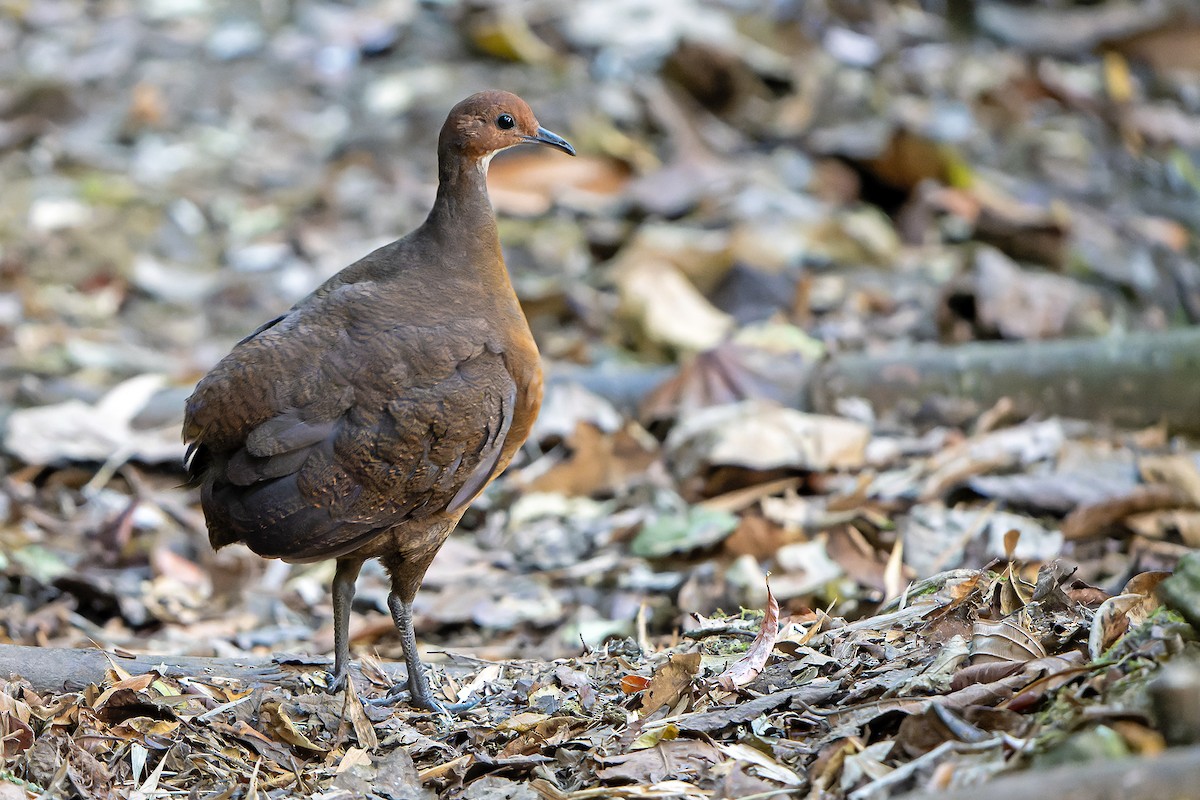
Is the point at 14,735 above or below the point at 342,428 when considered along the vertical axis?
below

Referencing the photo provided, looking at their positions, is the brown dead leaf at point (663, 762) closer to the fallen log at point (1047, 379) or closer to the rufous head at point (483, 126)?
the rufous head at point (483, 126)

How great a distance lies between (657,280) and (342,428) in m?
3.73

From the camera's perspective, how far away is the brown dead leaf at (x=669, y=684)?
A: 145 inches

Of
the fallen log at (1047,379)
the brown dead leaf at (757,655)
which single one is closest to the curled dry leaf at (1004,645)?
the brown dead leaf at (757,655)

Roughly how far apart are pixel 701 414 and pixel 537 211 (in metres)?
3.06

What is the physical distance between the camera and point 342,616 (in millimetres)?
4320

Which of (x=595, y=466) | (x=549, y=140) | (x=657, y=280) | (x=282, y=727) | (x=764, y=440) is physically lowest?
(x=595, y=466)

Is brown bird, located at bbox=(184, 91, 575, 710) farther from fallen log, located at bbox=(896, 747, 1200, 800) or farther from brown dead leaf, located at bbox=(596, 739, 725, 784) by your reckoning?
fallen log, located at bbox=(896, 747, 1200, 800)

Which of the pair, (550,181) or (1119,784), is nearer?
(1119,784)

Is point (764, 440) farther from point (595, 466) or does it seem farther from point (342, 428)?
point (342, 428)

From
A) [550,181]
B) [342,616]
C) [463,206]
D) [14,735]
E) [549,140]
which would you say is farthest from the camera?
[550,181]

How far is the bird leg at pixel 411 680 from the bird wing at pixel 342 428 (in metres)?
0.34

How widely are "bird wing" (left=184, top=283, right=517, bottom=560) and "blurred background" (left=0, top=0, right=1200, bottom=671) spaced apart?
1.24 metres

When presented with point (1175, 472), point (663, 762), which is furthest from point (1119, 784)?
point (1175, 472)
